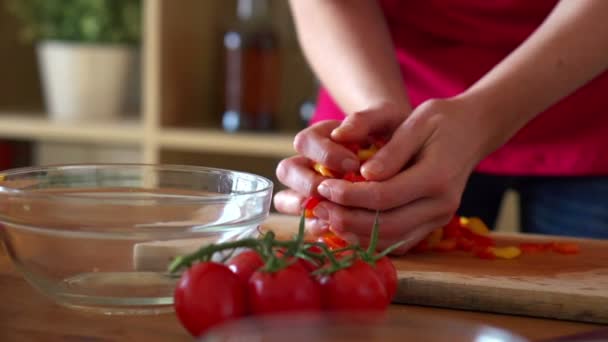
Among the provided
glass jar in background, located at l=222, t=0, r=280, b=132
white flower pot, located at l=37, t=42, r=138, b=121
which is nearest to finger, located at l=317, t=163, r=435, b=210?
glass jar in background, located at l=222, t=0, r=280, b=132

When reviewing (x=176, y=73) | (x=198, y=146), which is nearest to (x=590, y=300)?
(x=198, y=146)

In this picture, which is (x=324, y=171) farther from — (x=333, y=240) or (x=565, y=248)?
(x=565, y=248)

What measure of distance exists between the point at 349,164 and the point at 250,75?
3.85ft

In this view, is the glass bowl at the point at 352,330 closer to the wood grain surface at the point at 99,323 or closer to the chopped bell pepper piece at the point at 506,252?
the wood grain surface at the point at 99,323

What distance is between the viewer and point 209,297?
613 millimetres

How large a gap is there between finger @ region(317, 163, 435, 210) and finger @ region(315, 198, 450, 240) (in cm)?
1

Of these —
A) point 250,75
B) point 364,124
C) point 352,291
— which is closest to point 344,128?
point 364,124

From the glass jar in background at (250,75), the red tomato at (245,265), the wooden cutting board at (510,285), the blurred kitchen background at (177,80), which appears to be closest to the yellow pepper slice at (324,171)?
the wooden cutting board at (510,285)

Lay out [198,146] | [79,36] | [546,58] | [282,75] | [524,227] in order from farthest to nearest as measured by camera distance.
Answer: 1. [282,75]
2. [79,36]
3. [198,146]
4. [524,227]
5. [546,58]

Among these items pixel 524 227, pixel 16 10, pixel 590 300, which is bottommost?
pixel 524 227

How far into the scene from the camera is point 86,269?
72 centimetres

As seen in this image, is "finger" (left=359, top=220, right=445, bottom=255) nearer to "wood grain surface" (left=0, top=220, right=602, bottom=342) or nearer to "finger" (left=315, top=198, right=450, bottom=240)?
"finger" (left=315, top=198, right=450, bottom=240)

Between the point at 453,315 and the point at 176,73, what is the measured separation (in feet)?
4.61

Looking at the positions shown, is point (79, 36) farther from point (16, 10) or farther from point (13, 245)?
point (13, 245)
